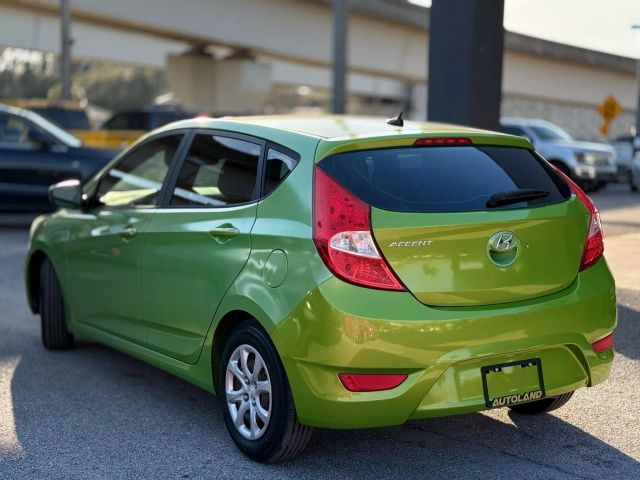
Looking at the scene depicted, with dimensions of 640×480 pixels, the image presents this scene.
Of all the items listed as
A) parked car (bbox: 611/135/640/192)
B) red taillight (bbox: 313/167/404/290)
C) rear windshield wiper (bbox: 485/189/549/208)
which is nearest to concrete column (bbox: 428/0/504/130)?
rear windshield wiper (bbox: 485/189/549/208)

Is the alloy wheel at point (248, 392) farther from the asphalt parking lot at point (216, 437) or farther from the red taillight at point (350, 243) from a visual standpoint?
the red taillight at point (350, 243)

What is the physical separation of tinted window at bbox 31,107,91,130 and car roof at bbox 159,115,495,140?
59.4ft

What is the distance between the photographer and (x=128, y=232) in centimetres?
567

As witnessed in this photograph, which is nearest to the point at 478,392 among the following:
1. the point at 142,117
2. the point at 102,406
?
the point at 102,406

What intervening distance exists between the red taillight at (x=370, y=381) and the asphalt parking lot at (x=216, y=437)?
1.71ft

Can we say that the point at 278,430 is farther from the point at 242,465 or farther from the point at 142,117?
the point at 142,117

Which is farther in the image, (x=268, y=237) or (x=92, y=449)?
(x=92, y=449)

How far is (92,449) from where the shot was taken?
4.83 meters

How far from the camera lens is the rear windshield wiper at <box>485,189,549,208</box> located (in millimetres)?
4438

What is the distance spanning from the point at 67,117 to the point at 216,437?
62.8 ft

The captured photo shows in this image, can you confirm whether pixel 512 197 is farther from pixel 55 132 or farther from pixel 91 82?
pixel 91 82

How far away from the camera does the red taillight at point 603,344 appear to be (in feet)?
14.9

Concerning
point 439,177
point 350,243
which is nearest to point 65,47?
point 439,177

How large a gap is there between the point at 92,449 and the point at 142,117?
18.6 meters
